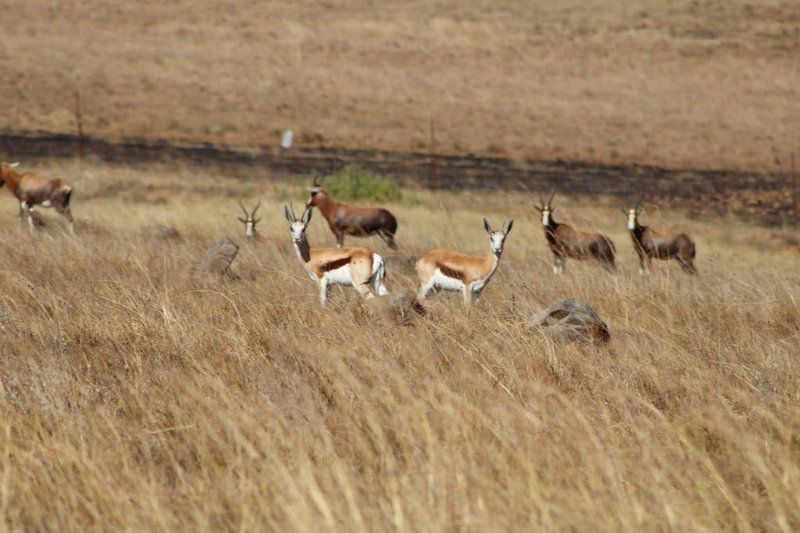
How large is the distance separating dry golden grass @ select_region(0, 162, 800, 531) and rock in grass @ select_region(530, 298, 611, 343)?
178 millimetres

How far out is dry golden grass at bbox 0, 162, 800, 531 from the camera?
3875 millimetres

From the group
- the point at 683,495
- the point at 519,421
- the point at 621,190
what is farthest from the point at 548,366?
the point at 621,190

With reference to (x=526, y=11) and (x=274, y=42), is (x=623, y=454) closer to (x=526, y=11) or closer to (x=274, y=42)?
(x=274, y=42)

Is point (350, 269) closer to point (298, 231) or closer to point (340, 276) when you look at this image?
point (340, 276)

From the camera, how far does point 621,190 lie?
30.8 metres

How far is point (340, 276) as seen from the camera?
9.99 metres

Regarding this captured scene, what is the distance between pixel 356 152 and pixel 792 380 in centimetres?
3372

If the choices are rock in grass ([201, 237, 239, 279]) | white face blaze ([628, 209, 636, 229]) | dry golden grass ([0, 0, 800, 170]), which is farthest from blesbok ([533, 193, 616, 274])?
dry golden grass ([0, 0, 800, 170])

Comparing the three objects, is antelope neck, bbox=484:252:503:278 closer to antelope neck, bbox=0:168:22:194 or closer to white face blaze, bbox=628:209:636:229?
white face blaze, bbox=628:209:636:229

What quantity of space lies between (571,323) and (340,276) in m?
3.49

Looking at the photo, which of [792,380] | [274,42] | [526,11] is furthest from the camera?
[526,11]

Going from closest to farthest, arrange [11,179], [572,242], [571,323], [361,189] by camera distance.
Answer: [571,323] < [572,242] < [11,179] < [361,189]

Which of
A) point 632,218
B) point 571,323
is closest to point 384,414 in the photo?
point 571,323

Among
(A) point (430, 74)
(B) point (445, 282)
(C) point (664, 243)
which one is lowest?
(C) point (664, 243)
